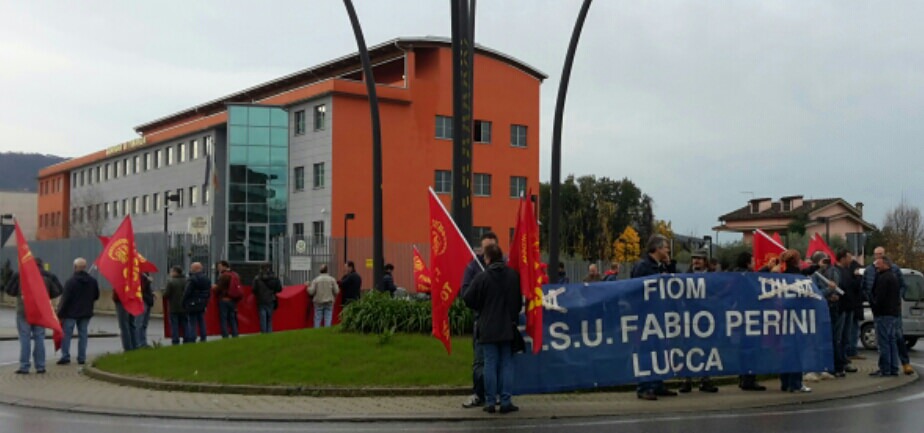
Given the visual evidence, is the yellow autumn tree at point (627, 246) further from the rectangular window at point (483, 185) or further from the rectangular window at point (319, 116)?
the rectangular window at point (319, 116)

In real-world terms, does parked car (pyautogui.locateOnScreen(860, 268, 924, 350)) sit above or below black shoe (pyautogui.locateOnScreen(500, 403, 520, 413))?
above

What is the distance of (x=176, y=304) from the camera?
19.8 metres

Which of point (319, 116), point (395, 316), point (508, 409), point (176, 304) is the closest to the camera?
point (508, 409)

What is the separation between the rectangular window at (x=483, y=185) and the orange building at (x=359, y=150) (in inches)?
2.3

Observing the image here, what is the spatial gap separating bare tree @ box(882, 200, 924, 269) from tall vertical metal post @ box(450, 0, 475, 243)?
57459mm

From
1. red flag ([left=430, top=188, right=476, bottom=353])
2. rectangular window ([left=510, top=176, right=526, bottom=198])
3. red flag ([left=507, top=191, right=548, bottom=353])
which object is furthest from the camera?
rectangular window ([left=510, top=176, right=526, bottom=198])

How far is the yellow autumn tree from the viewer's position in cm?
8675

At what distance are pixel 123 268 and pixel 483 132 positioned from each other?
44.2 meters

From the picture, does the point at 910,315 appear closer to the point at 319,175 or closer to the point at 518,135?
the point at 319,175

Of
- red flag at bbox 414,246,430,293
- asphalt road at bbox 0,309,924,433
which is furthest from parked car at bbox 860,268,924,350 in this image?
asphalt road at bbox 0,309,924,433

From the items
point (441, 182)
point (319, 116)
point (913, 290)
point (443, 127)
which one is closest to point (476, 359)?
point (913, 290)

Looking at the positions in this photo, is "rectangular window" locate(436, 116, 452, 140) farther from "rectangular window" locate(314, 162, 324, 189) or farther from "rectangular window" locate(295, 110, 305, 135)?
"rectangular window" locate(295, 110, 305, 135)

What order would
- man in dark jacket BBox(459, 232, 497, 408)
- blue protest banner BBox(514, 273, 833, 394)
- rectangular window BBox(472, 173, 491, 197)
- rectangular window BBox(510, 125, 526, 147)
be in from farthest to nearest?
rectangular window BBox(510, 125, 526, 147), rectangular window BBox(472, 173, 491, 197), blue protest banner BBox(514, 273, 833, 394), man in dark jacket BBox(459, 232, 497, 408)

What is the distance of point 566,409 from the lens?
38.1 ft
